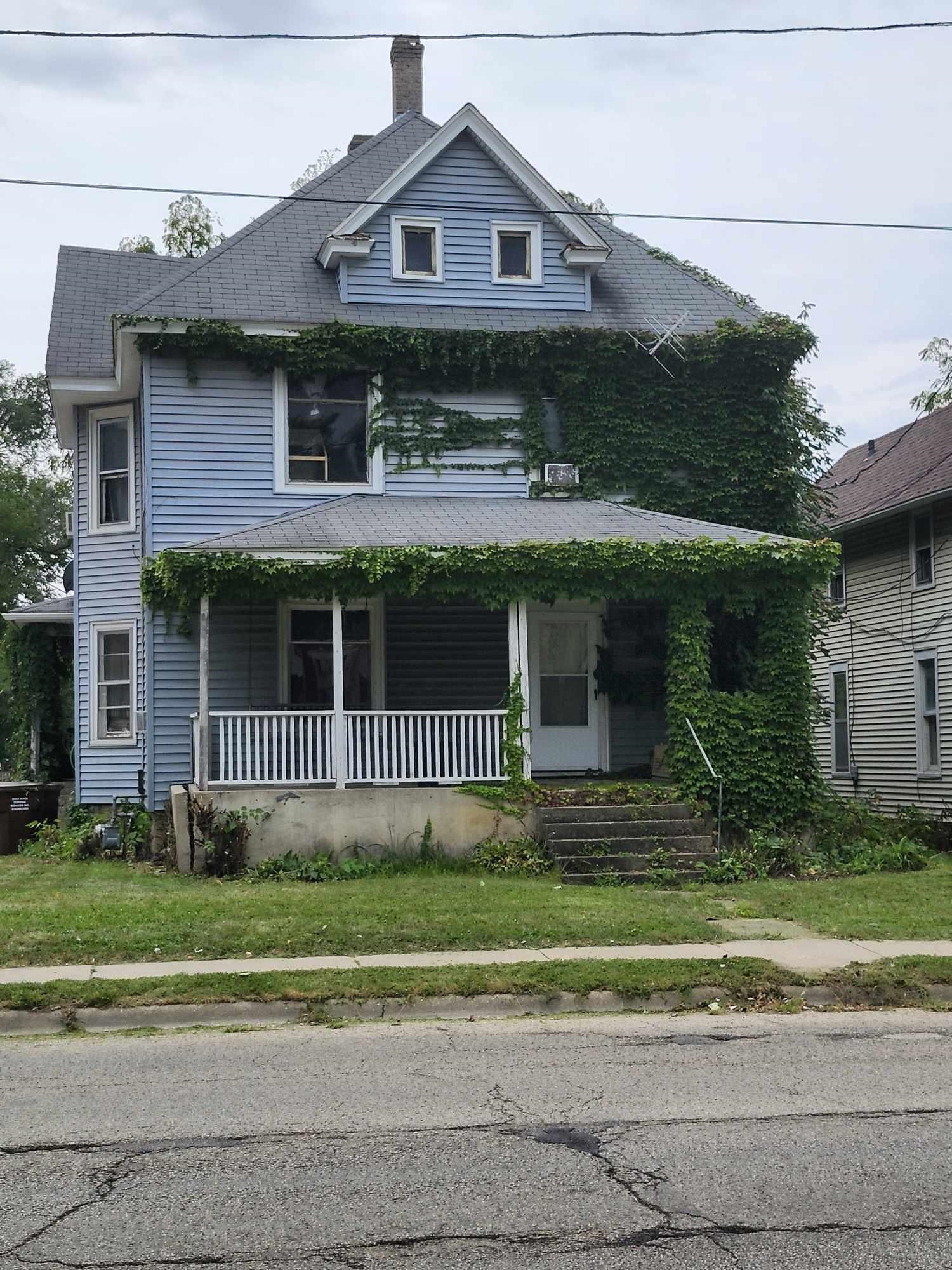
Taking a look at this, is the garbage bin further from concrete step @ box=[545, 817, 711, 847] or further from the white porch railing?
concrete step @ box=[545, 817, 711, 847]

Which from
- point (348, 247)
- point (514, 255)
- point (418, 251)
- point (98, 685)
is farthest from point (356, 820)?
point (514, 255)

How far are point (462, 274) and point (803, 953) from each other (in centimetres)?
1275

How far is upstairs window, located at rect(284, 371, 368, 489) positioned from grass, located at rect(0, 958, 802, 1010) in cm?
1073

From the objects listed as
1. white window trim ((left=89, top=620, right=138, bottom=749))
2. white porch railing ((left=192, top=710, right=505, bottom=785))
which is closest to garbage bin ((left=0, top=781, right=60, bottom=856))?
white window trim ((left=89, top=620, right=138, bottom=749))

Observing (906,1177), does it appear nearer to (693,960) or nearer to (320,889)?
(693,960)

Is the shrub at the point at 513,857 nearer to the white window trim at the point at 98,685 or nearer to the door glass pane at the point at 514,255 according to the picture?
the white window trim at the point at 98,685

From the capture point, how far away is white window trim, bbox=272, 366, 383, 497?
19312mm

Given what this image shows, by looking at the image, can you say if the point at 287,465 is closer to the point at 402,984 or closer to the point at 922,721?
the point at 402,984

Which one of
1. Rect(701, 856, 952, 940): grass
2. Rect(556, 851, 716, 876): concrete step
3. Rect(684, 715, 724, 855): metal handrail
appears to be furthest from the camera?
Rect(684, 715, 724, 855): metal handrail

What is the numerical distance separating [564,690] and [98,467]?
7.80 m

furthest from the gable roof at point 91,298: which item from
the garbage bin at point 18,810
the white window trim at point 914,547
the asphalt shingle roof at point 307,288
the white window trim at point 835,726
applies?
the white window trim at point 835,726

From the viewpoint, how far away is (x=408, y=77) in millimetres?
24219

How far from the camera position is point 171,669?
19.0m

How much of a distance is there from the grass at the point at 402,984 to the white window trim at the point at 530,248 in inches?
509
